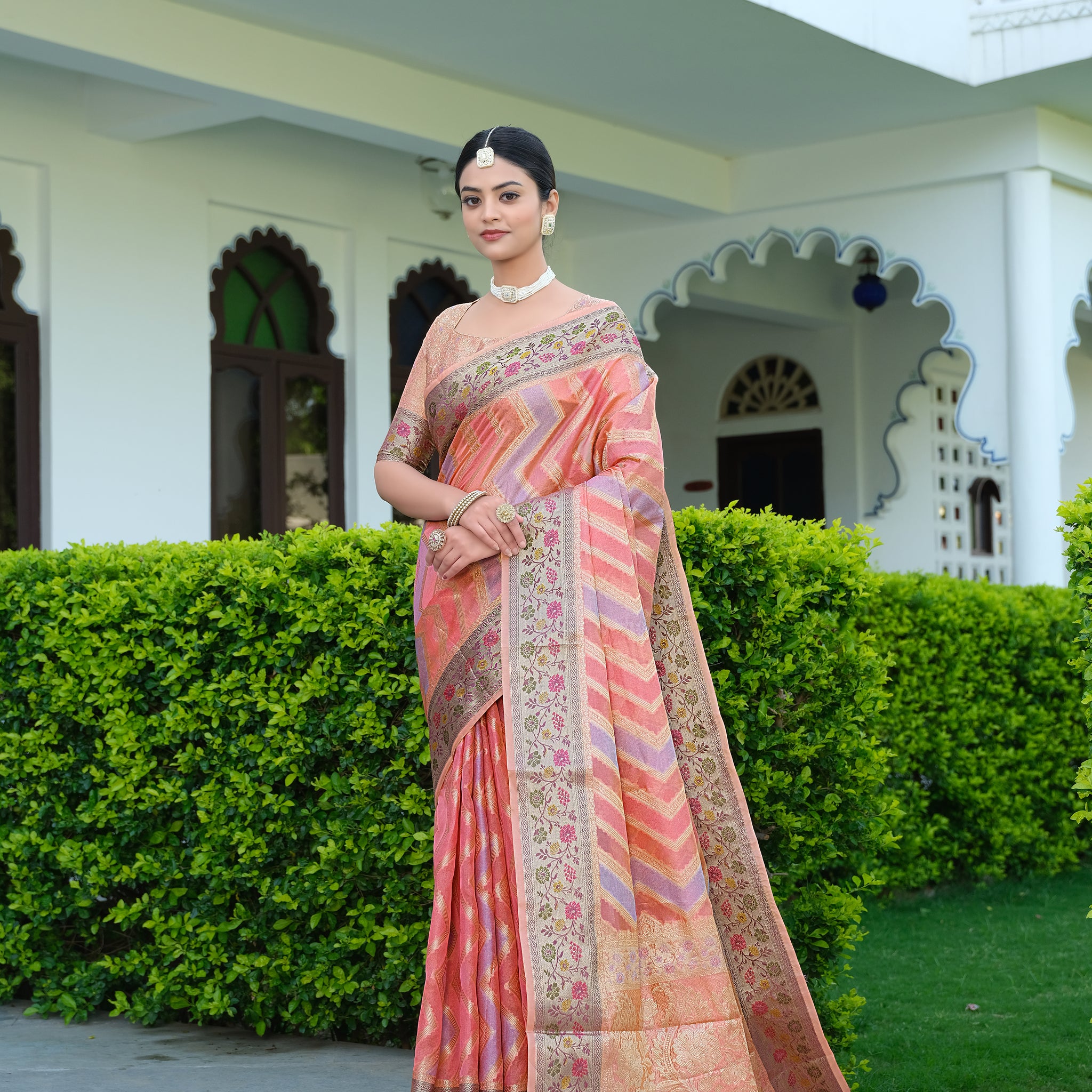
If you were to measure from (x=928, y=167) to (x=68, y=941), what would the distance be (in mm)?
5557

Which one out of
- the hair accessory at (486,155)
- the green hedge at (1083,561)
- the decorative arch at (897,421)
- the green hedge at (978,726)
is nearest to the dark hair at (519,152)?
the hair accessory at (486,155)

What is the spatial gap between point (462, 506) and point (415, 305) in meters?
6.08

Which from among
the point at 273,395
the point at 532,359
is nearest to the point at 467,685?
the point at 532,359

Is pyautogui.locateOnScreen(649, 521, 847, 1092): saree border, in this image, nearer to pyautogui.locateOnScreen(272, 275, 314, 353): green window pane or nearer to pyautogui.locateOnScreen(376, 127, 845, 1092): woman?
pyautogui.locateOnScreen(376, 127, 845, 1092): woman

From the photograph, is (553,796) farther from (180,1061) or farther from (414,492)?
(180,1061)

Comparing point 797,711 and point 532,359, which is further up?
point 532,359

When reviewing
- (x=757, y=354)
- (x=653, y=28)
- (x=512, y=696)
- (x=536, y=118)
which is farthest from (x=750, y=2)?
(x=757, y=354)

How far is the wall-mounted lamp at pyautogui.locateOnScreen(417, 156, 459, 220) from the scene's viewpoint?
7.75 meters

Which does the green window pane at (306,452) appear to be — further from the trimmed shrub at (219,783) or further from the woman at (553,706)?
the woman at (553,706)

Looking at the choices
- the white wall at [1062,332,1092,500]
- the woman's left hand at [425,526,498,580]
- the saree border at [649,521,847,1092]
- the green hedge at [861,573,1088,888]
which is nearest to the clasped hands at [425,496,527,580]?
the woman's left hand at [425,526,498,580]

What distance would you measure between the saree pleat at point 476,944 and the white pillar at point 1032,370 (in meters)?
5.28

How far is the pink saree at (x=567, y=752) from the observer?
99.3 inches

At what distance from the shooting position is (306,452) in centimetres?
796

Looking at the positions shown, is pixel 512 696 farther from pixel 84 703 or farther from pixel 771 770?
pixel 84 703
